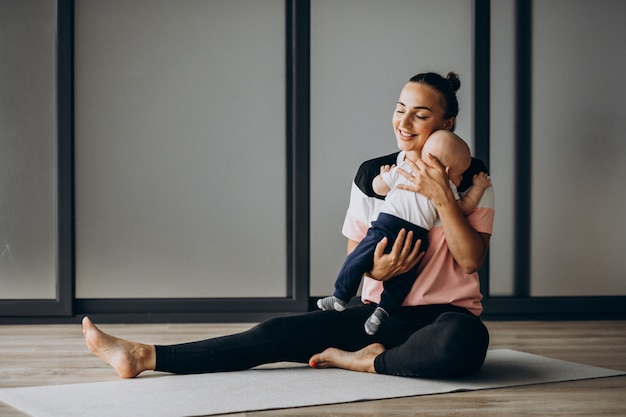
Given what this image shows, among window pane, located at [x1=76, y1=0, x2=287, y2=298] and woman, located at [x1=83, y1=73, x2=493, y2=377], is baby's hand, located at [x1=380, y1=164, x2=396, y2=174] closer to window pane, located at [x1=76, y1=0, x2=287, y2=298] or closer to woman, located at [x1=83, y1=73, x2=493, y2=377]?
woman, located at [x1=83, y1=73, x2=493, y2=377]

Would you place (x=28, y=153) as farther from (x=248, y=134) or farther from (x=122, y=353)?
(x=122, y=353)

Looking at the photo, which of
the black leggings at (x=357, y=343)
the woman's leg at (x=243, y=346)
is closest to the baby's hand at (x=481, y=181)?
the black leggings at (x=357, y=343)

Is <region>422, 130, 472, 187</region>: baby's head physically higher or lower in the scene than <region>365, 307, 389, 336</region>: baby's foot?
higher

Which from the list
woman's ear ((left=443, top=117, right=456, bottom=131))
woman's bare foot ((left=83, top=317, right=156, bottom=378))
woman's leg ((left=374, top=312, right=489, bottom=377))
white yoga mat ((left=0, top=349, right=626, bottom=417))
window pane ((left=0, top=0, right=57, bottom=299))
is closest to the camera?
white yoga mat ((left=0, top=349, right=626, bottom=417))

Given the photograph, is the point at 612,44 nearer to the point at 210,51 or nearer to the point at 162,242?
the point at 210,51

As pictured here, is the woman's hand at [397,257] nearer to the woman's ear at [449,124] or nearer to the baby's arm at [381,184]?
the baby's arm at [381,184]

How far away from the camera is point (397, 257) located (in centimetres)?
245

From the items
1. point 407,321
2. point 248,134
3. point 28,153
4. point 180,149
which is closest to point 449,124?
point 407,321

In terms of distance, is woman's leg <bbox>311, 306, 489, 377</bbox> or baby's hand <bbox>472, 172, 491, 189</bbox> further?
baby's hand <bbox>472, 172, 491, 189</bbox>

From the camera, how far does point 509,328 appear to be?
3.87 m

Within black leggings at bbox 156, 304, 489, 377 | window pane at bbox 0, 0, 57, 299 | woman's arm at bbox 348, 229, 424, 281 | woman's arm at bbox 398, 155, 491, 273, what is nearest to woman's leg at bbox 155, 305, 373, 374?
black leggings at bbox 156, 304, 489, 377

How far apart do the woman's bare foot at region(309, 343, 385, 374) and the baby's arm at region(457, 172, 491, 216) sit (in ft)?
1.58

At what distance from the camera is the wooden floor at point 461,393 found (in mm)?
2205

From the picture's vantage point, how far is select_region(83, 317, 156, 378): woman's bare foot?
2.53 meters
